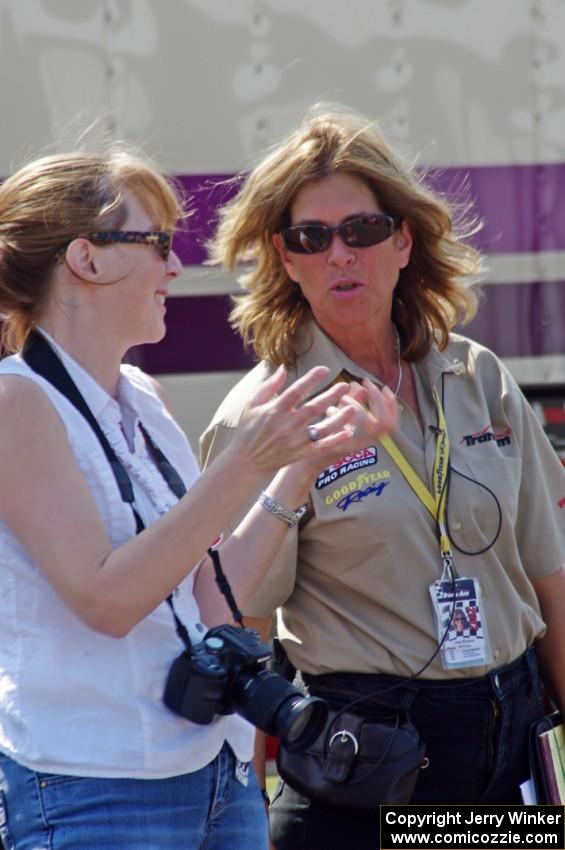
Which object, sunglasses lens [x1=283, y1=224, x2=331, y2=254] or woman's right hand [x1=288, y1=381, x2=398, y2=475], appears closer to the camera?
woman's right hand [x1=288, y1=381, x2=398, y2=475]

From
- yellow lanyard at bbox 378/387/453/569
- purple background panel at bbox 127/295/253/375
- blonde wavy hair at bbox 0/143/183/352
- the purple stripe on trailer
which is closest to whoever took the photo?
blonde wavy hair at bbox 0/143/183/352

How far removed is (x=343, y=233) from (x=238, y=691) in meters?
1.09

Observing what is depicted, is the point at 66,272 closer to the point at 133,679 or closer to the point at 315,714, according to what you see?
the point at 133,679

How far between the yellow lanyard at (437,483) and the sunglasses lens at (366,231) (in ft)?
1.38

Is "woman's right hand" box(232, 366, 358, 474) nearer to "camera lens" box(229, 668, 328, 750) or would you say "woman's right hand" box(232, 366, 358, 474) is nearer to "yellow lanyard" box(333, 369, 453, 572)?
"camera lens" box(229, 668, 328, 750)

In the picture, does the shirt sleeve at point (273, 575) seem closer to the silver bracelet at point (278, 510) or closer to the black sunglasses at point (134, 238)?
the silver bracelet at point (278, 510)

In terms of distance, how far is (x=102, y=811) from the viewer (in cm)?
188

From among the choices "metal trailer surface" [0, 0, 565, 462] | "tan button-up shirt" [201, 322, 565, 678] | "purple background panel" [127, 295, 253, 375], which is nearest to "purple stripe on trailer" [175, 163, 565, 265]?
"metal trailer surface" [0, 0, 565, 462]

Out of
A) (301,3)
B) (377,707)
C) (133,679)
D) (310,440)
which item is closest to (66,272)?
(310,440)

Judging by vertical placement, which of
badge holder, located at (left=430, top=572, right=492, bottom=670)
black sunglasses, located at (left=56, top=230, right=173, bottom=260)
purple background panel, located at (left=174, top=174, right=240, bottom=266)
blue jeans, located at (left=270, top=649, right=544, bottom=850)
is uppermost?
black sunglasses, located at (left=56, top=230, right=173, bottom=260)

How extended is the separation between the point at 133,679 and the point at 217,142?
2.24 metres

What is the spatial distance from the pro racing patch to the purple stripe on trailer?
1513 mm

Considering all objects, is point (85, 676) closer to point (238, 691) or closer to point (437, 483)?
point (238, 691)

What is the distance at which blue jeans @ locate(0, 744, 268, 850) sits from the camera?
187 cm
